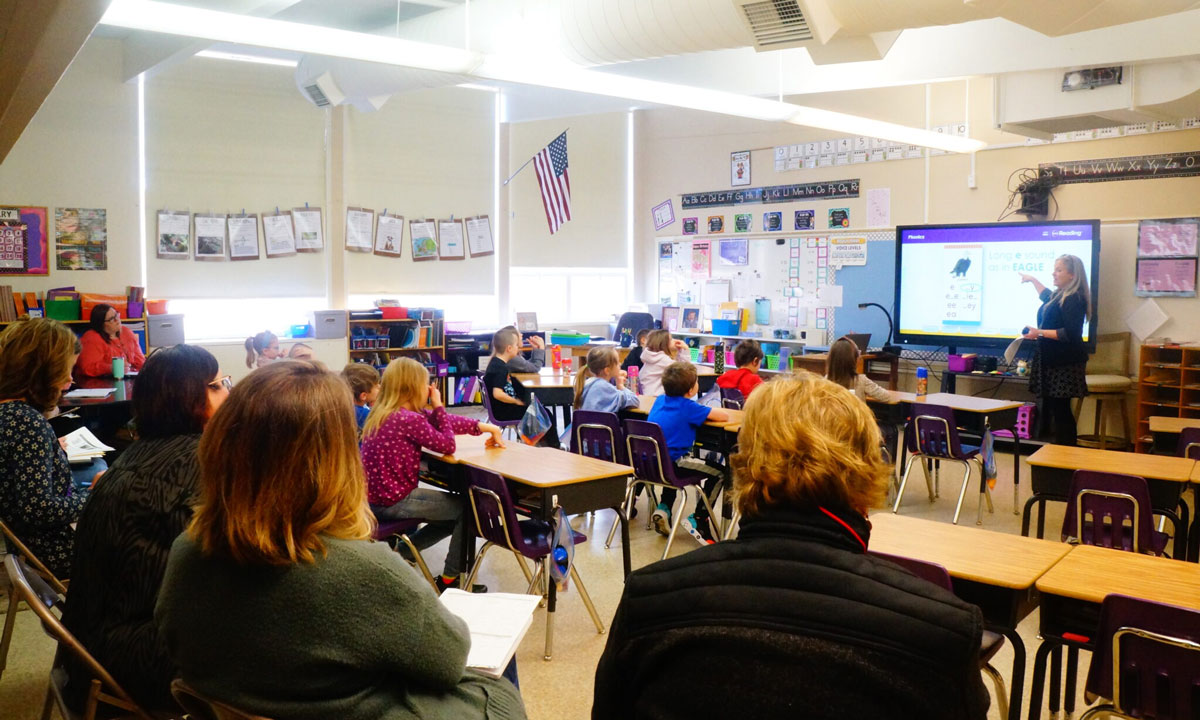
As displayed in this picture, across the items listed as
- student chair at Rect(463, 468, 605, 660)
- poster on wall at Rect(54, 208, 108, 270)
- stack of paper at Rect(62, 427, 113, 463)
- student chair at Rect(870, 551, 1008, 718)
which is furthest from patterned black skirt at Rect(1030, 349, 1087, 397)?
poster on wall at Rect(54, 208, 108, 270)

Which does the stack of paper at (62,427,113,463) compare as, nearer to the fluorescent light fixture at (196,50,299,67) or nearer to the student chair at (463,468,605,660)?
the student chair at (463,468,605,660)

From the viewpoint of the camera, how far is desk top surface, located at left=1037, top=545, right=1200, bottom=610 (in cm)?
241

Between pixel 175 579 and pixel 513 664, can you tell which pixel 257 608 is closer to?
pixel 175 579

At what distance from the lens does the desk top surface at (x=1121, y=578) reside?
7.91 ft

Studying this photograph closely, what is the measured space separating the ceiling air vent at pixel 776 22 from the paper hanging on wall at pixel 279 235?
6729 mm

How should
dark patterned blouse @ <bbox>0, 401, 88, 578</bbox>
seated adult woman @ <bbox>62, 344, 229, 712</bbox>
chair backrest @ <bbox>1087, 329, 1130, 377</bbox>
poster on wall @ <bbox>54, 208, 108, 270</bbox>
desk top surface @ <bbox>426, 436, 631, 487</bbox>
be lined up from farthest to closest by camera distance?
poster on wall @ <bbox>54, 208, 108, 270</bbox>
chair backrest @ <bbox>1087, 329, 1130, 377</bbox>
desk top surface @ <bbox>426, 436, 631, 487</bbox>
dark patterned blouse @ <bbox>0, 401, 88, 578</bbox>
seated adult woman @ <bbox>62, 344, 229, 712</bbox>

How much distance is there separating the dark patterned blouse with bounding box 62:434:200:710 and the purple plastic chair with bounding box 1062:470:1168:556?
3.30m

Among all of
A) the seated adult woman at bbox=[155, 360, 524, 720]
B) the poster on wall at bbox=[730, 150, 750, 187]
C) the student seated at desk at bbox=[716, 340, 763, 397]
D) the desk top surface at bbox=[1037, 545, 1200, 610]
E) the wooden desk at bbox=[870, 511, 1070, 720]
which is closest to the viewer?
the seated adult woman at bbox=[155, 360, 524, 720]

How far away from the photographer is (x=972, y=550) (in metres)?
2.82

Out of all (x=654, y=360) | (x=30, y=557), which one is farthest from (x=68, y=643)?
(x=654, y=360)

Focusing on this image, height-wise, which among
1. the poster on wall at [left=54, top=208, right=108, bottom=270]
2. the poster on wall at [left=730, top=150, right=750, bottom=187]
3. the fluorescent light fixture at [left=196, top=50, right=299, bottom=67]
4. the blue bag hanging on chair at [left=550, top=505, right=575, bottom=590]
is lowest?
the blue bag hanging on chair at [left=550, top=505, right=575, bottom=590]

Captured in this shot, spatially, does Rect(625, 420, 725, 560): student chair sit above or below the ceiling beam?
below

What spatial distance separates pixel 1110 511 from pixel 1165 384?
4.21m

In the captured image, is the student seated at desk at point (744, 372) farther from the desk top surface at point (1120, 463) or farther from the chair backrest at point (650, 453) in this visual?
the desk top surface at point (1120, 463)
